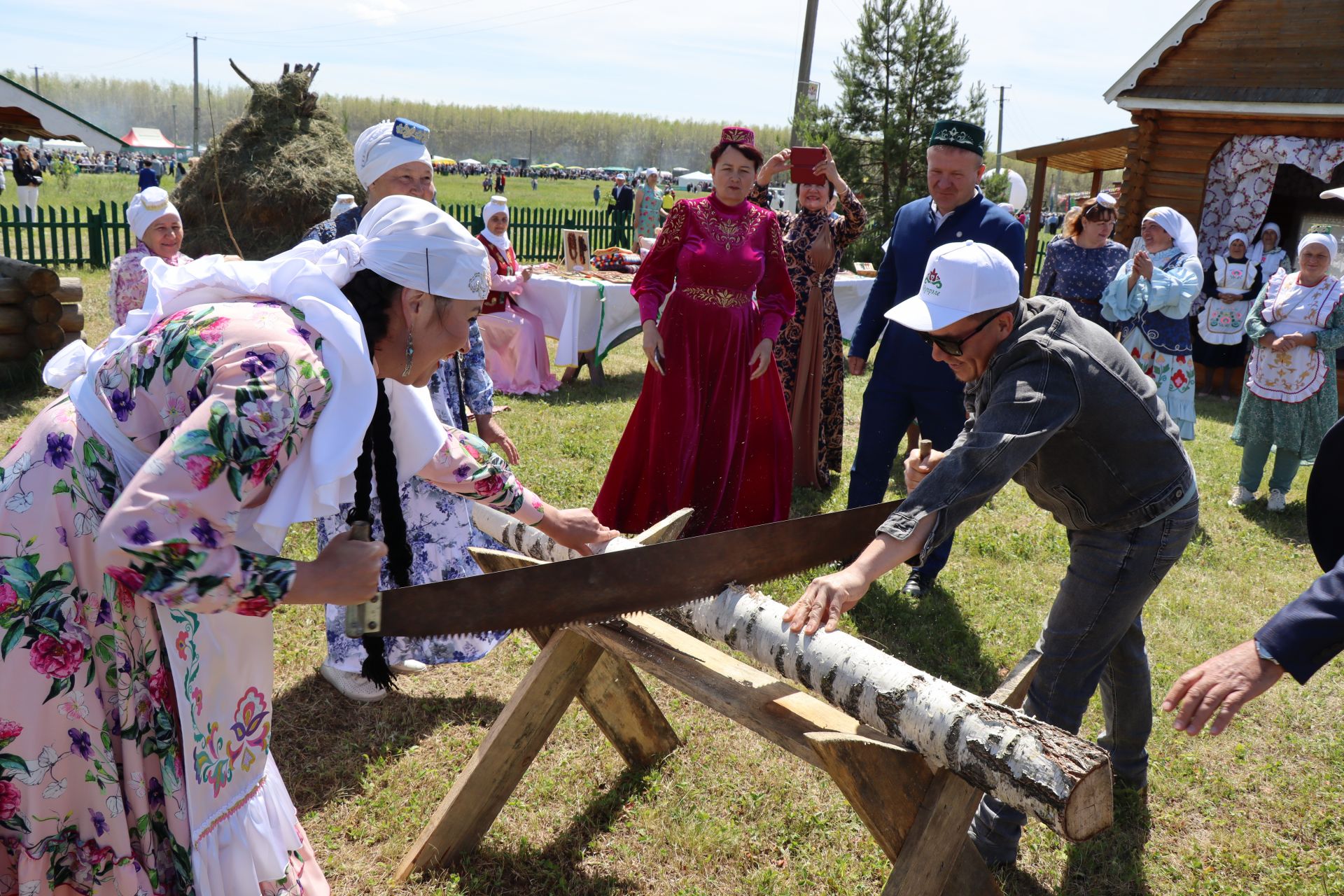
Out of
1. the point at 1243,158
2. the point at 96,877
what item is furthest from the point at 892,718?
the point at 1243,158

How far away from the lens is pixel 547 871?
10.1ft

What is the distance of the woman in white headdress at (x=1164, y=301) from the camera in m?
7.74

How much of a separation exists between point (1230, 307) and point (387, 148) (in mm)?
10819

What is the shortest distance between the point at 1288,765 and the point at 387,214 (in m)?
4.14

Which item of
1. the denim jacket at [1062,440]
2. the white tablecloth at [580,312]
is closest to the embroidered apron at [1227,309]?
the white tablecloth at [580,312]

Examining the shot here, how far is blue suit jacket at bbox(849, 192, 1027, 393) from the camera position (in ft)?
15.7

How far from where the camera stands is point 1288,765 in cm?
393

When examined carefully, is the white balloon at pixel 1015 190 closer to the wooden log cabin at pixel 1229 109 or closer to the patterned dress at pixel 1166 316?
the wooden log cabin at pixel 1229 109

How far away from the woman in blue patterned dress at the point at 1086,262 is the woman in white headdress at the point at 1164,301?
0.10 m

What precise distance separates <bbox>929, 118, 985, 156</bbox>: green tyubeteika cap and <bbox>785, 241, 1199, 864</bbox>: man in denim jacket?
2.30m

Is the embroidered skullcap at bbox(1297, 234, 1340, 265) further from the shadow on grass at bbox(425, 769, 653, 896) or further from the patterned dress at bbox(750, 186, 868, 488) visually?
the shadow on grass at bbox(425, 769, 653, 896)

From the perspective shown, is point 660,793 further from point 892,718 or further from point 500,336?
point 500,336

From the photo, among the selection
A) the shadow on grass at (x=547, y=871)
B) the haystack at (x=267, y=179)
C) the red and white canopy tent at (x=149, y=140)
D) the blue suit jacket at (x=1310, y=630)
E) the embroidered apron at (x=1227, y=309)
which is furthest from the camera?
the red and white canopy tent at (x=149, y=140)

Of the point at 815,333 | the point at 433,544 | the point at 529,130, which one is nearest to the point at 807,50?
the point at 815,333
